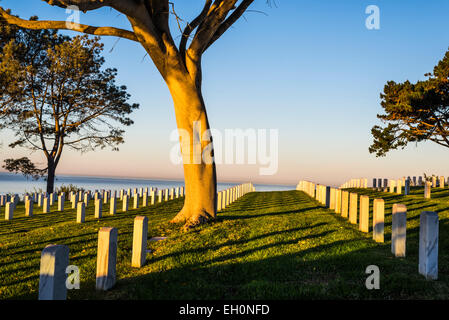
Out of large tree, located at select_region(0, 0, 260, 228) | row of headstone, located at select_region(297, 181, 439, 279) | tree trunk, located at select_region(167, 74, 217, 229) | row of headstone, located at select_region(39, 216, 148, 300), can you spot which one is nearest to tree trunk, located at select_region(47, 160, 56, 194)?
large tree, located at select_region(0, 0, 260, 228)

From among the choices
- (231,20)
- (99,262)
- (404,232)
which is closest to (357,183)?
(231,20)

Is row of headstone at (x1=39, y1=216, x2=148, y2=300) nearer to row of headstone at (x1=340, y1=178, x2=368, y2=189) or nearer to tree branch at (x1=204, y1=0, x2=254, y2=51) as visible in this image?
tree branch at (x1=204, y1=0, x2=254, y2=51)

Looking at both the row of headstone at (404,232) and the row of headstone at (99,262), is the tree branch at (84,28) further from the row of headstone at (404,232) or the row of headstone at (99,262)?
the row of headstone at (404,232)

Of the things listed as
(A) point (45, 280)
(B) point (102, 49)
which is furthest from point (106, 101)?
(A) point (45, 280)

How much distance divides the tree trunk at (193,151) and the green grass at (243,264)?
1.14m

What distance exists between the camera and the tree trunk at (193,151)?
10.5 meters

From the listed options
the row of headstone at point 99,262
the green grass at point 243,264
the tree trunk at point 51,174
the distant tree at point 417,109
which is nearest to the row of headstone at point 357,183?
the distant tree at point 417,109

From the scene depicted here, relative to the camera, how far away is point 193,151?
1056cm

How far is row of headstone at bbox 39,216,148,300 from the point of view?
Result: 130 inches

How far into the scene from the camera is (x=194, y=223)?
10.0 meters
